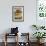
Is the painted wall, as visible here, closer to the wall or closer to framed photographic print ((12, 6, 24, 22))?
the wall

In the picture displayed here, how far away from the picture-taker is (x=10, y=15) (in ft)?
24.0

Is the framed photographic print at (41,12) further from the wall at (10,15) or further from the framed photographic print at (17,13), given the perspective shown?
the framed photographic print at (17,13)

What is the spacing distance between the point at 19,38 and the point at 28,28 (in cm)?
61

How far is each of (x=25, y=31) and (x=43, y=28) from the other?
82 cm

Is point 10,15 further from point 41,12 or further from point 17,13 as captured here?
point 41,12

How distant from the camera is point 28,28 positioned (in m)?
7.38

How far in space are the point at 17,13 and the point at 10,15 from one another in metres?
0.33

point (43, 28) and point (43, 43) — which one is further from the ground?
point (43, 28)

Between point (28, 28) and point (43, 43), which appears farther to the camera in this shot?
point (28, 28)

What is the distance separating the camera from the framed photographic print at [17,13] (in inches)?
286

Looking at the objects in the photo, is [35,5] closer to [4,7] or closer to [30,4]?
[30,4]

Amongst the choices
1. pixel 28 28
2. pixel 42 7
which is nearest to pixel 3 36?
pixel 28 28

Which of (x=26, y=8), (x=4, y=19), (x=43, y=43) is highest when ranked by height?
(x=26, y=8)

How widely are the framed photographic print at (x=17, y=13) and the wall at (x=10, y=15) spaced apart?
134 millimetres
